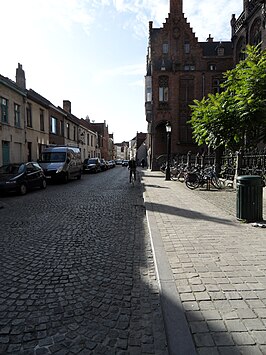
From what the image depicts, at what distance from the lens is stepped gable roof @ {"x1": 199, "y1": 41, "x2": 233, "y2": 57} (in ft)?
126

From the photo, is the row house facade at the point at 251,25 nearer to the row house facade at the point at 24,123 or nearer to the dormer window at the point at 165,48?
the dormer window at the point at 165,48

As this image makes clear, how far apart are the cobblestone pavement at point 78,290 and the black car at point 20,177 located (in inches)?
222

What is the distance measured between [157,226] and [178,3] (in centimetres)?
3782

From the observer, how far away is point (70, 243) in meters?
5.48

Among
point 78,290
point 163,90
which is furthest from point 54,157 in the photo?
point 163,90

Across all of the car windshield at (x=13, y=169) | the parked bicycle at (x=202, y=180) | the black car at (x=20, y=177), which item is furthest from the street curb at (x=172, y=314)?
the car windshield at (x=13, y=169)

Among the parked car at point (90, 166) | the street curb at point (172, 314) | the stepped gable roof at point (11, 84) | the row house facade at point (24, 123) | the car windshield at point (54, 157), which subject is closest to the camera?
the street curb at point (172, 314)

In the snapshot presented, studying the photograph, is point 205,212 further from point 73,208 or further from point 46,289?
point 46,289

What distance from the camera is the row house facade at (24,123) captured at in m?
19.1

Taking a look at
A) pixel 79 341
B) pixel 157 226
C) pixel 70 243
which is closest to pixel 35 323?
pixel 79 341

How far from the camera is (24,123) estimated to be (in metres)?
21.9

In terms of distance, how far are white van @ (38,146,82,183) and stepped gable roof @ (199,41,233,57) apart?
2836 cm

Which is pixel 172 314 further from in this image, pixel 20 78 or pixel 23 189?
pixel 20 78

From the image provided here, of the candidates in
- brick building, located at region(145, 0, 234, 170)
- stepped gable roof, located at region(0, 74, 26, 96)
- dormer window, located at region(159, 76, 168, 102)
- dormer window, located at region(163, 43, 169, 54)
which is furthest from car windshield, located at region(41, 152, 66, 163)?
dormer window, located at region(163, 43, 169, 54)
